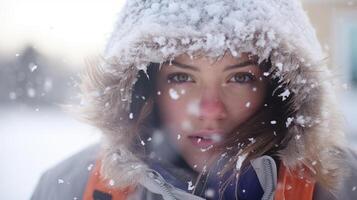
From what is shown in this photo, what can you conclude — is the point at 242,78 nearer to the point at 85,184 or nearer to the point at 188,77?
the point at 188,77

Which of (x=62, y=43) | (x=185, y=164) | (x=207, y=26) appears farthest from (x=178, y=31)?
(x=62, y=43)

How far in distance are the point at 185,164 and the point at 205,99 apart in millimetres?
246

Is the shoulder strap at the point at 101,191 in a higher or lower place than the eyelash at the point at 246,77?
Answer: lower

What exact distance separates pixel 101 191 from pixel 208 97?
408 mm

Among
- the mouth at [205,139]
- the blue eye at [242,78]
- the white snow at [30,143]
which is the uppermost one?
the blue eye at [242,78]

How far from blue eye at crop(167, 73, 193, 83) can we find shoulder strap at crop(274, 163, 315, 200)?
1.19 feet

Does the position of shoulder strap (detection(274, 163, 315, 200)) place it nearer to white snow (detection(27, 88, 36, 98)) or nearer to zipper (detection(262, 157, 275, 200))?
zipper (detection(262, 157, 275, 200))

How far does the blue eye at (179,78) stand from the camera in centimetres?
186

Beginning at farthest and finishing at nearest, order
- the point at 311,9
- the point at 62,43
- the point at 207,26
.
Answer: the point at 62,43 → the point at 311,9 → the point at 207,26

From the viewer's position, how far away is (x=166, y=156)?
1984 millimetres

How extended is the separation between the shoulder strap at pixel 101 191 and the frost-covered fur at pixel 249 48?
40 millimetres

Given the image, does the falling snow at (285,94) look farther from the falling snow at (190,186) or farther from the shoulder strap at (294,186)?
the falling snow at (190,186)

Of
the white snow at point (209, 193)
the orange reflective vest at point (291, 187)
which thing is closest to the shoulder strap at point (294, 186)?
the orange reflective vest at point (291, 187)

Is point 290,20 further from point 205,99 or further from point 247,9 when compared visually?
point 205,99
